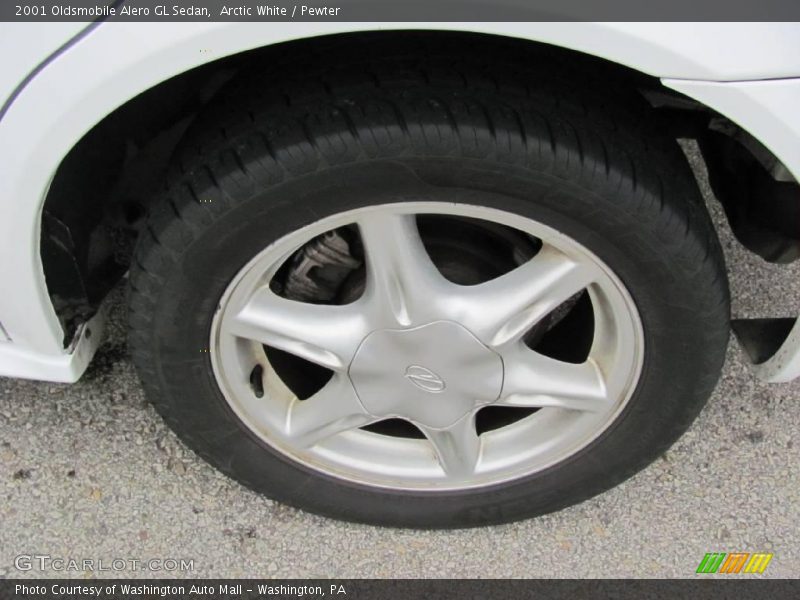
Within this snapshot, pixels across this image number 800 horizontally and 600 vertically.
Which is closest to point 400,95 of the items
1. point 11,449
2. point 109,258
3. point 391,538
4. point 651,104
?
point 651,104

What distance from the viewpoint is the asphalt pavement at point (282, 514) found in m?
1.88

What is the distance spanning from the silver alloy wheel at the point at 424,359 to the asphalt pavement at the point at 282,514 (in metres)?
0.20

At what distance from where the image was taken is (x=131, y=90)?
1.20 m

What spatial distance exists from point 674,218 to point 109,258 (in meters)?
1.13

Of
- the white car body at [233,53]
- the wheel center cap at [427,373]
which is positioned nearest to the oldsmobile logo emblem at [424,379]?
the wheel center cap at [427,373]
